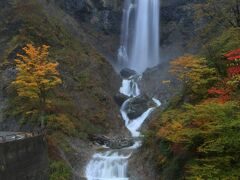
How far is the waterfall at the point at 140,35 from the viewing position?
53875mm

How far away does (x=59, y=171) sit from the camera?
22.5m

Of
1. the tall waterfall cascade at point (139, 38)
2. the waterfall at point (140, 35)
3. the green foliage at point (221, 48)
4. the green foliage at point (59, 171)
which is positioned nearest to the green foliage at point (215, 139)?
the green foliage at point (221, 48)

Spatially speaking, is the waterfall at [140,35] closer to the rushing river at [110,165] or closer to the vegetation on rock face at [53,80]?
the vegetation on rock face at [53,80]

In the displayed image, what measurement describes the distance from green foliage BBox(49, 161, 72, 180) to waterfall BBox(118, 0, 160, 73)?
101 ft

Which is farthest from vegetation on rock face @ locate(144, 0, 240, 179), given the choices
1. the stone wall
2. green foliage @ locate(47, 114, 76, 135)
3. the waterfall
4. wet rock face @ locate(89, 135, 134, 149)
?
the waterfall

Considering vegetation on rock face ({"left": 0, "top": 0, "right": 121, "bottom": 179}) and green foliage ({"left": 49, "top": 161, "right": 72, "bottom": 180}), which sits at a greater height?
vegetation on rock face ({"left": 0, "top": 0, "right": 121, "bottom": 179})

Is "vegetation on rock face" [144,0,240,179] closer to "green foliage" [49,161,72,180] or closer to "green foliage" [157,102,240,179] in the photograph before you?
"green foliage" [157,102,240,179]

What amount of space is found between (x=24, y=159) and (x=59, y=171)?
389 centimetres

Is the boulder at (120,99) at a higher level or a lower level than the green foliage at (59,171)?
higher

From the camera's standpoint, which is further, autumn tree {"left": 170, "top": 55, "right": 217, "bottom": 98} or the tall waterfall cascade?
the tall waterfall cascade

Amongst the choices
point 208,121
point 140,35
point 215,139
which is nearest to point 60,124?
point 208,121

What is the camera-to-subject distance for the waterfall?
53875 millimetres

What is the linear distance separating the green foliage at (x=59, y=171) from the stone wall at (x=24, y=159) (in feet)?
1.69

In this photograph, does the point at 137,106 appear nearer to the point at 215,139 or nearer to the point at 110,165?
the point at 110,165
